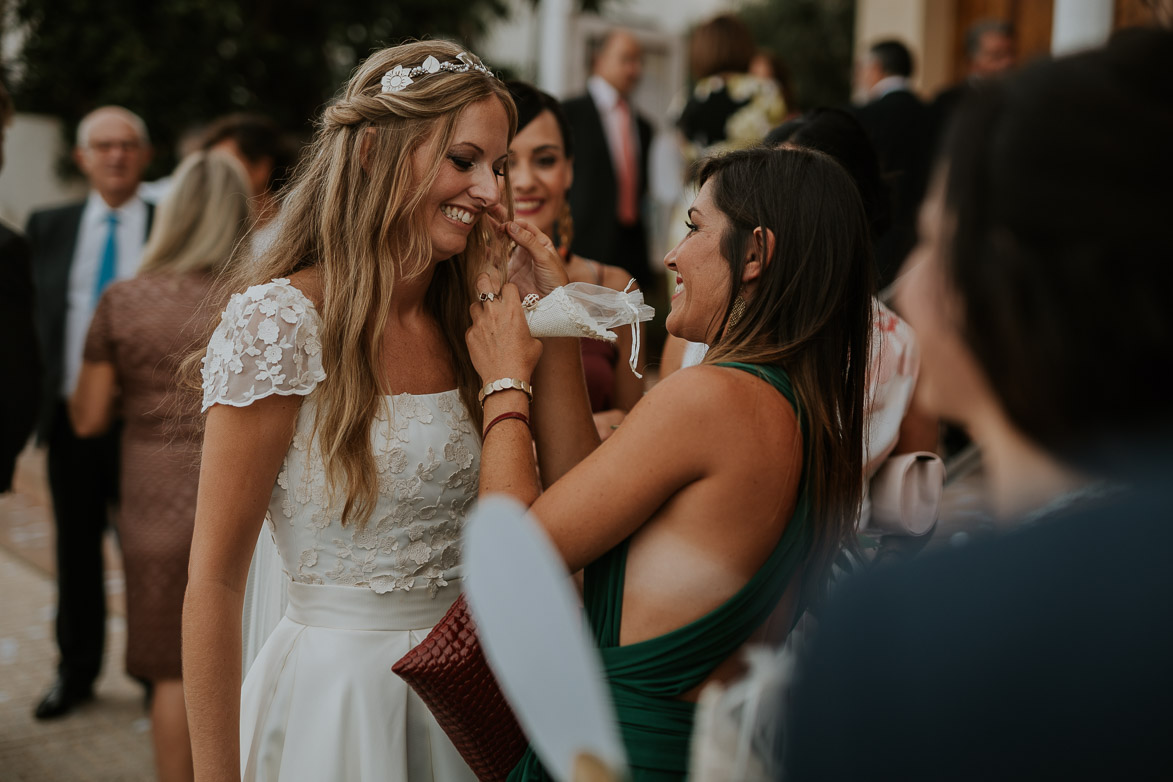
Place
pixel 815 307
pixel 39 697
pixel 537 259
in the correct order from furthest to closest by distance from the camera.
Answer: pixel 39 697 < pixel 537 259 < pixel 815 307

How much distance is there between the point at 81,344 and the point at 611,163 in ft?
11.2

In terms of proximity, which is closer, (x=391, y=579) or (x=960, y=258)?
(x=960, y=258)

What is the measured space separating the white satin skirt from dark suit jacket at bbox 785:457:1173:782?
1353 mm

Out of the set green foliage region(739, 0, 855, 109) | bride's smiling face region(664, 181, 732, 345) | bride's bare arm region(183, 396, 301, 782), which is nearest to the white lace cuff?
bride's smiling face region(664, 181, 732, 345)

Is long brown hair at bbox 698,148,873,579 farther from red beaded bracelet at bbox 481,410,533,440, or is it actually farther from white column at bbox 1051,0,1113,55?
white column at bbox 1051,0,1113,55

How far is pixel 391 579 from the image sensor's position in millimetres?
2076

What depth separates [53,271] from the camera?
16.5ft

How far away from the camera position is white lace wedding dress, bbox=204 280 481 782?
2.00m

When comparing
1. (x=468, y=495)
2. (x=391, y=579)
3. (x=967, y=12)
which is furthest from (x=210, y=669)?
(x=967, y=12)

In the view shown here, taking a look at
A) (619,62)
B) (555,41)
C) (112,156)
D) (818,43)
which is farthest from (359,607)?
(818,43)

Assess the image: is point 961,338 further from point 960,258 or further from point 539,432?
point 539,432

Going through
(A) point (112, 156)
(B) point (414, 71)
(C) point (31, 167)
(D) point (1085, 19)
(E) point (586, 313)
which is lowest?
(E) point (586, 313)

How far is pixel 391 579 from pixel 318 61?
34.6ft

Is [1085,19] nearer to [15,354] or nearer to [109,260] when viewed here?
[15,354]
